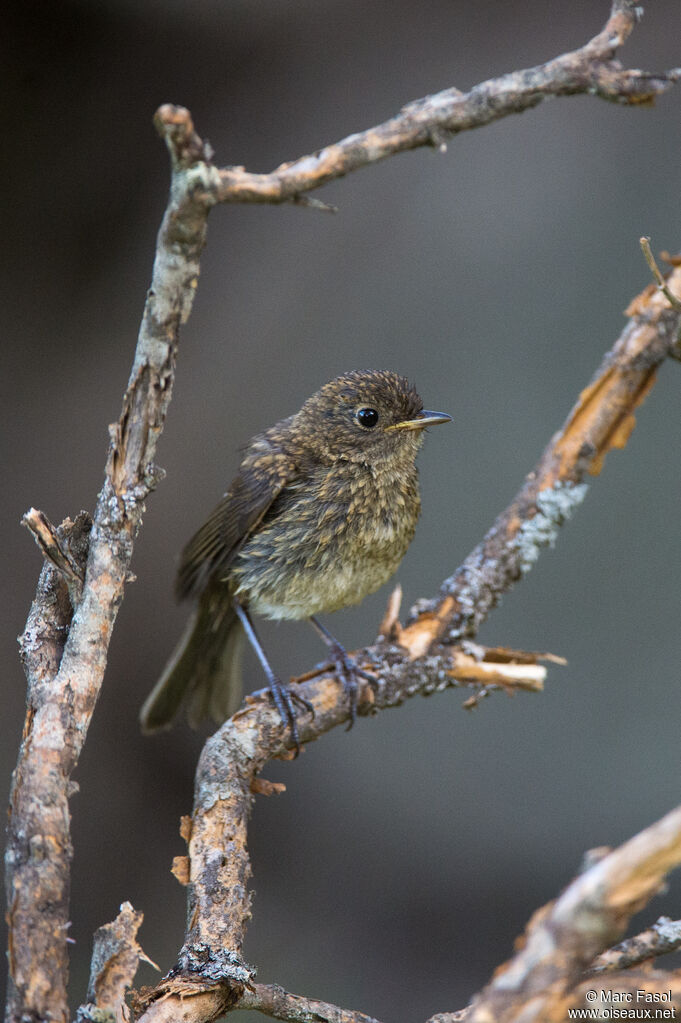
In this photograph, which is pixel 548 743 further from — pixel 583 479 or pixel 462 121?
pixel 462 121

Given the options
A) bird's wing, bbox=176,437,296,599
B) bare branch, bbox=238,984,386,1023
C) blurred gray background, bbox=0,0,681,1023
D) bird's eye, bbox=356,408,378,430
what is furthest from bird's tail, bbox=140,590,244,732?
bare branch, bbox=238,984,386,1023

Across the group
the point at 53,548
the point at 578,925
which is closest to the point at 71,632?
the point at 53,548

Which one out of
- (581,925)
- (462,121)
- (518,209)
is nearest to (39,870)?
(581,925)

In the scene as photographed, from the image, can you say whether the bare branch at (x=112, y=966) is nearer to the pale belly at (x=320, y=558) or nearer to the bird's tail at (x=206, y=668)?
the pale belly at (x=320, y=558)

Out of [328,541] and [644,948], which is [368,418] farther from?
[644,948]

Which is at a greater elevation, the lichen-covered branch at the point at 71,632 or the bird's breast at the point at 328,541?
the bird's breast at the point at 328,541

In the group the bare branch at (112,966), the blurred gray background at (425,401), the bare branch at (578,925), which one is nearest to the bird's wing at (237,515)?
the blurred gray background at (425,401)

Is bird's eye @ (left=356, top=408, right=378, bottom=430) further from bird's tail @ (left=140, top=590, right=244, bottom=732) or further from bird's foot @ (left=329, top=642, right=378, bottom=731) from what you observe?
bird's tail @ (left=140, top=590, right=244, bottom=732)
